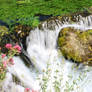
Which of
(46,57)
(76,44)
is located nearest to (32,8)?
(46,57)

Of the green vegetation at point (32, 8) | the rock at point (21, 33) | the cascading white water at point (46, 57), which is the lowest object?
the cascading white water at point (46, 57)

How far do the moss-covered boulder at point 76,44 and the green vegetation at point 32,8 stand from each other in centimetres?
90

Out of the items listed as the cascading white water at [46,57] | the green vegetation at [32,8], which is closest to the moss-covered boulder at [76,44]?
the cascading white water at [46,57]

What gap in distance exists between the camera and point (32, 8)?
21.5 feet

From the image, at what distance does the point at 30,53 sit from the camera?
5.18 m

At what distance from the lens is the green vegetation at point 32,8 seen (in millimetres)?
5598

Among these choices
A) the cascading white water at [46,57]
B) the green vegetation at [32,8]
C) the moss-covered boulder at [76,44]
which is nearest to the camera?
the cascading white water at [46,57]

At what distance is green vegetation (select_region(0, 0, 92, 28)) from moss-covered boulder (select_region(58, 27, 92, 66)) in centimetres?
90

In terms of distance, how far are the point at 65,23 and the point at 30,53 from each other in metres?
1.43

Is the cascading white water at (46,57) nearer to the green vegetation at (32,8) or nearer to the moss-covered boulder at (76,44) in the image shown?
the moss-covered boulder at (76,44)

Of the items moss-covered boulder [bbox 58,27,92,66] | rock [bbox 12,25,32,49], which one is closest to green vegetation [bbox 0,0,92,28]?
rock [bbox 12,25,32,49]

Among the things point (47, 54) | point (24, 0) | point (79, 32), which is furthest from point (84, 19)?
point (24, 0)

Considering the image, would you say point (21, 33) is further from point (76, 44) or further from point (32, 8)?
point (32, 8)

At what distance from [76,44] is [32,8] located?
230 cm
